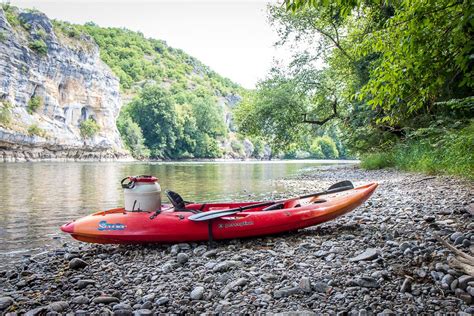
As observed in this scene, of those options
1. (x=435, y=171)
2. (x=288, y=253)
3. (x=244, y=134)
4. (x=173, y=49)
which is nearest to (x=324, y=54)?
(x=244, y=134)

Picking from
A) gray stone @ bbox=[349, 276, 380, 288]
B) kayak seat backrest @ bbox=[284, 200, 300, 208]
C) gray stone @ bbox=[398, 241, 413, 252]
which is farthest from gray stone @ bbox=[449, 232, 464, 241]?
kayak seat backrest @ bbox=[284, 200, 300, 208]

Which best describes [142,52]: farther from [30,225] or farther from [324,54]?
[30,225]

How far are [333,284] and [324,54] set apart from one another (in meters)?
20.1

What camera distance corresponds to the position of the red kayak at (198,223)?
15.9 feet

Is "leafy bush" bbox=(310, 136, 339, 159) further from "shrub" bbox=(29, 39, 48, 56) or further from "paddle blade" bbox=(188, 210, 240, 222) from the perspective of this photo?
"paddle blade" bbox=(188, 210, 240, 222)

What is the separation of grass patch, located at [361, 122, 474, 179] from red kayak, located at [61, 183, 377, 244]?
3570 millimetres

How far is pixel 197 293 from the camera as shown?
313 centimetres

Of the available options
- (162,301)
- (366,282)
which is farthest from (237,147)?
(366,282)

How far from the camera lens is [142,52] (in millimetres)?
141375

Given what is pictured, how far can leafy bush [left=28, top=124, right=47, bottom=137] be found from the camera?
49.9 metres

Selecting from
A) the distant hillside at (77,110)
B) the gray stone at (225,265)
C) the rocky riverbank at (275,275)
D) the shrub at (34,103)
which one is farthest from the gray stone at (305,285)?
the shrub at (34,103)

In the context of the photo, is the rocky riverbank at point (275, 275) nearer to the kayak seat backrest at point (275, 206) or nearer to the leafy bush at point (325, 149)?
the kayak seat backrest at point (275, 206)

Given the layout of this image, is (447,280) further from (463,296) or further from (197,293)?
(197,293)

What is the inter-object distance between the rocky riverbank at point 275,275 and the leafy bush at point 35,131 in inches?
2052
